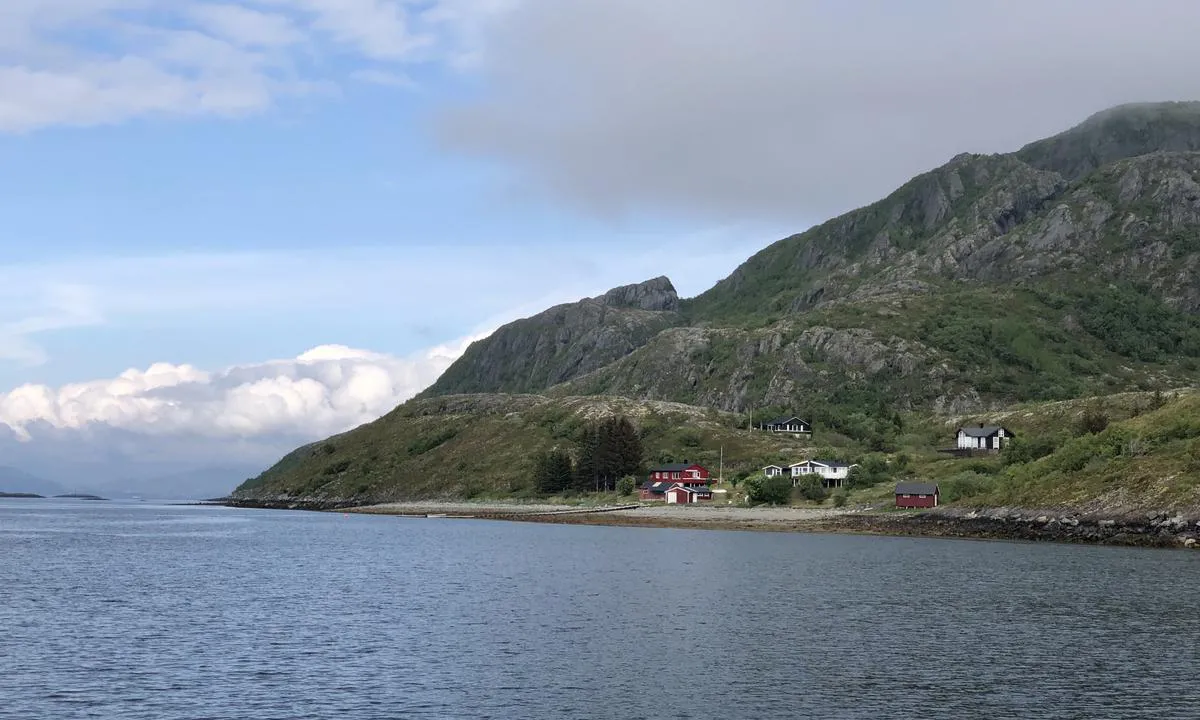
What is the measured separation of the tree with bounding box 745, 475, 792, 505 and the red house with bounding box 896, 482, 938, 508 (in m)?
24.3

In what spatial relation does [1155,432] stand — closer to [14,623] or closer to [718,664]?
[718,664]

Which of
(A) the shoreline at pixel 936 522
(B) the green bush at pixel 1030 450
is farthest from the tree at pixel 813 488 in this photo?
(B) the green bush at pixel 1030 450

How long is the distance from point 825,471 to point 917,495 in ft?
121

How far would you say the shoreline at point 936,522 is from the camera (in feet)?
381

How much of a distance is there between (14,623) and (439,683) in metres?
29.8

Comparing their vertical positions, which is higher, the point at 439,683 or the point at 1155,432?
the point at 1155,432

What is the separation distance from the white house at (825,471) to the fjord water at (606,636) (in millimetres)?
75442

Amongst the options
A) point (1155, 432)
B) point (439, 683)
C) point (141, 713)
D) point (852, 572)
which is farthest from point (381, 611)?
point (1155, 432)

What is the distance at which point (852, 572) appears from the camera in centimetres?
8950

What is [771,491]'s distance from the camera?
575 ft

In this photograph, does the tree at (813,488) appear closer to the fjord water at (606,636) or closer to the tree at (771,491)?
the tree at (771,491)

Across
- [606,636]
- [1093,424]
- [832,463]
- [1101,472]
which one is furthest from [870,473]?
[606,636]

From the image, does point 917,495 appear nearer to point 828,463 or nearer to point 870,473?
point 870,473

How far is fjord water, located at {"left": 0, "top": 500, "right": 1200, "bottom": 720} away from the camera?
1609 inches
